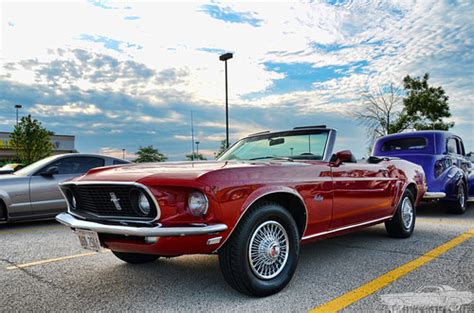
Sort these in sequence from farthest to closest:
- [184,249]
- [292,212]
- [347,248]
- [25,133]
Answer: [25,133] < [347,248] < [292,212] < [184,249]

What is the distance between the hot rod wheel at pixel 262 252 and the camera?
3.20 metres

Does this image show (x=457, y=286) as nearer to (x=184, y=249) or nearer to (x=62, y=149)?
(x=184, y=249)

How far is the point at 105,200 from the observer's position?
11.5 ft

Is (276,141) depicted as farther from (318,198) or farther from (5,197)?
(5,197)

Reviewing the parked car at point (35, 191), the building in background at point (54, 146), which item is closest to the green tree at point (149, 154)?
the building in background at point (54, 146)

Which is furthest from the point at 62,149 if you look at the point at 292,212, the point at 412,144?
the point at 292,212

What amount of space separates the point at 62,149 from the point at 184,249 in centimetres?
4596

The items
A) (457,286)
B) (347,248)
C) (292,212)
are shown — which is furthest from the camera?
(347,248)

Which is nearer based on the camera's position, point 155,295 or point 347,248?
point 155,295

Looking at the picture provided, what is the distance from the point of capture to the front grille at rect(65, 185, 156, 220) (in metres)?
3.29

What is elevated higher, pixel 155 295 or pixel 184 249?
pixel 184 249

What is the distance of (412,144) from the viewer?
8.95 m

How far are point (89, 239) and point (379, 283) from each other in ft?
8.71

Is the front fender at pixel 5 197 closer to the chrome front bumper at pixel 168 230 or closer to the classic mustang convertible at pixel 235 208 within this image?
the classic mustang convertible at pixel 235 208
